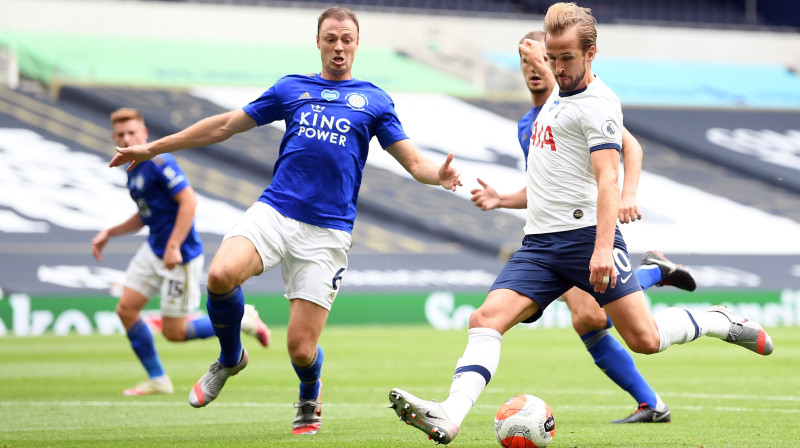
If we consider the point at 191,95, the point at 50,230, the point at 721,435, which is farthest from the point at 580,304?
the point at 191,95

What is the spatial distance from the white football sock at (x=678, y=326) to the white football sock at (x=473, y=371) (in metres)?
0.99

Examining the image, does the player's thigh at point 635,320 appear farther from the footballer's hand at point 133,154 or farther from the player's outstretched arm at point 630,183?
the footballer's hand at point 133,154

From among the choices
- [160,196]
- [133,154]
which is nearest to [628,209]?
[133,154]

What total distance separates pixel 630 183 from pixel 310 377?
2249mm

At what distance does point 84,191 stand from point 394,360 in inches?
522

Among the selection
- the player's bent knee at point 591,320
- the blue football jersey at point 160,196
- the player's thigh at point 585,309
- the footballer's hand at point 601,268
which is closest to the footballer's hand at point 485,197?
the player's thigh at point 585,309

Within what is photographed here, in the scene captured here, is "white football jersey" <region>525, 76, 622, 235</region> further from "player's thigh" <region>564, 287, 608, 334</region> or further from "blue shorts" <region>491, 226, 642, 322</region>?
"player's thigh" <region>564, 287, 608, 334</region>

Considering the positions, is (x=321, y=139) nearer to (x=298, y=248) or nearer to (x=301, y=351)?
(x=298, y=248)

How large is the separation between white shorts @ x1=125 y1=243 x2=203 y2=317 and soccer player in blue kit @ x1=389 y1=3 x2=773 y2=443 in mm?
4510

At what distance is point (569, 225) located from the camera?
5480 millimetres

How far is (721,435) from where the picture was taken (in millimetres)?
6102

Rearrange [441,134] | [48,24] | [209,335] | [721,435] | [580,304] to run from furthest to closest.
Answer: [441,134]
[48,24]
[209,335]
[580,304]
[721,435]

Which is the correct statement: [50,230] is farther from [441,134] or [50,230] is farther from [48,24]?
[441,134]

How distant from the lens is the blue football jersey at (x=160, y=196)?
909cm
